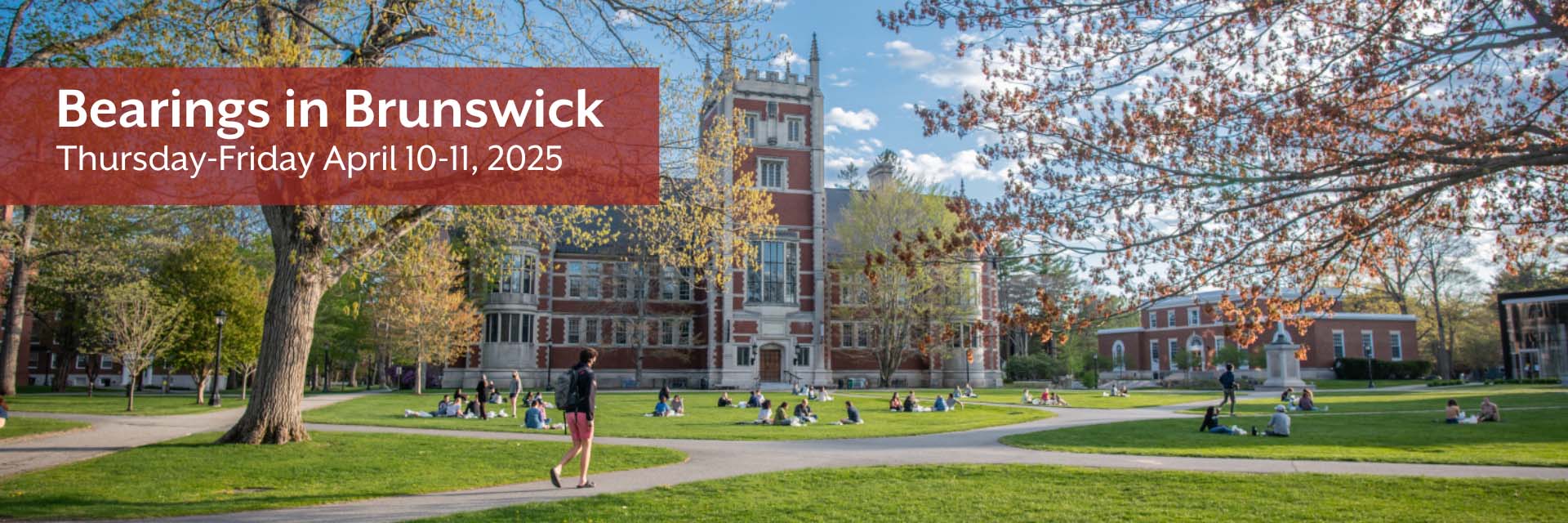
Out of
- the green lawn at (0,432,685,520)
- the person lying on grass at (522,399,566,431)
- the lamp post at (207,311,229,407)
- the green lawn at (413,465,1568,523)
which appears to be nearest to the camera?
the green lawn at (413,465,1568,523)

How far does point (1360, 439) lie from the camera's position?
56.1 feet

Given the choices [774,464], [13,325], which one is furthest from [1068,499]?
[13,325]

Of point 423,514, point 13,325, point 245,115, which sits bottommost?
point 423,514

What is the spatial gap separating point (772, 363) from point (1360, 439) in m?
37.0

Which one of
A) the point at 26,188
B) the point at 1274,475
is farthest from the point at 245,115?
the point at 1274,475

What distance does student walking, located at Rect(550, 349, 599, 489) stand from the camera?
10500 millimetres

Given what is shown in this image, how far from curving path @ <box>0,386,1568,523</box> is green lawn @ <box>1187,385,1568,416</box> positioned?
13.3m

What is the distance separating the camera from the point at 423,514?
8867 millimetres

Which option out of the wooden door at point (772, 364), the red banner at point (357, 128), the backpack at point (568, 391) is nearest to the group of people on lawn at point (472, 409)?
the red banner at point (357, 128)

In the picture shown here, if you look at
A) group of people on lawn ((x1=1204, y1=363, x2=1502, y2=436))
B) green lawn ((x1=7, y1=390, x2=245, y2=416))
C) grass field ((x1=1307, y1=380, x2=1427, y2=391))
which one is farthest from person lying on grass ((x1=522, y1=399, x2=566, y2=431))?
grass field ((x1=1307, y1=380, x2=1427, y2=391))

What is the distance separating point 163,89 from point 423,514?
28.9 feet

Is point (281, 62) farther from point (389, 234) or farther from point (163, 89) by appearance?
point (389, 234)

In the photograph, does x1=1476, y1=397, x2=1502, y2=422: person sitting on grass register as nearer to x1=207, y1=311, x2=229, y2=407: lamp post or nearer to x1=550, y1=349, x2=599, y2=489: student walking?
x1=550, y1=349, x2=599, y2=489: student walking

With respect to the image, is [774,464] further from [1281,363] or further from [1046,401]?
[1281,363]
